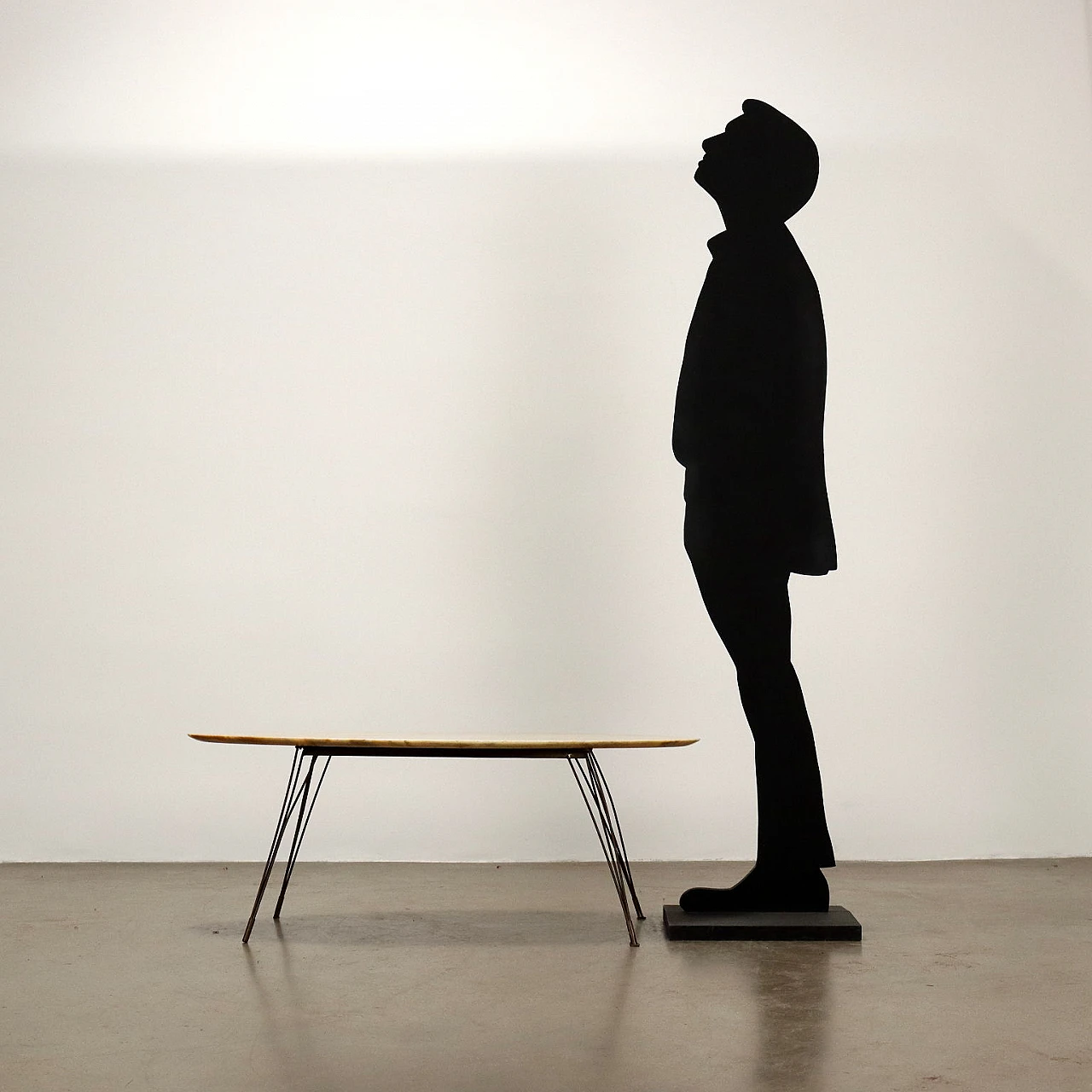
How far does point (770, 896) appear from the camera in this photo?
2.63 meters

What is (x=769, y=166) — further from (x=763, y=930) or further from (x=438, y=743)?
(x=763, y=930)

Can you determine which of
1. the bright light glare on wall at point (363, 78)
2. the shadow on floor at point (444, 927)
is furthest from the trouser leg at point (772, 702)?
the bright light glare on wall at point (363, 78)

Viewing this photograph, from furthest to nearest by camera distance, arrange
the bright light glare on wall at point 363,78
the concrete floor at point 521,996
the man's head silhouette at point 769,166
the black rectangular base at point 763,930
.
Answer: the bright light glare on wall at point 363,78
the man's head silhouette at point 769,166
the black rectangular base at point 763,930
the concrete floor at point 521,996

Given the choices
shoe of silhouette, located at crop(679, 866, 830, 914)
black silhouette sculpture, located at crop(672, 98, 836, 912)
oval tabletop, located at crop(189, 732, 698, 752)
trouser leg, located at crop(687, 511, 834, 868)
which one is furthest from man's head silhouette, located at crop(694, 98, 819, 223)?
shoe of silhouette, located at crop(679, 866, 830, 914)

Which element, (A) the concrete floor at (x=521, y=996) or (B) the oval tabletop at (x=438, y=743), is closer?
(A) the concrete floor at (x=521, y=996)

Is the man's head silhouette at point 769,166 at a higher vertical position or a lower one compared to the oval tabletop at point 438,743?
higher

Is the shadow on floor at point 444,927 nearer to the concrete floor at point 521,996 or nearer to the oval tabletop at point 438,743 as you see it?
the concrete floor at point 521,996

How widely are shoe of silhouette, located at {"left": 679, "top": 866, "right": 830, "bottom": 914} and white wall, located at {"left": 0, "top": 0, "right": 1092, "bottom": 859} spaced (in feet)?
4.12

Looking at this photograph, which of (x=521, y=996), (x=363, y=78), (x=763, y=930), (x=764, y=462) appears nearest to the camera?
(x=521, y=996)

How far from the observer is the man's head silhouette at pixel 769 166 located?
9.30 ft

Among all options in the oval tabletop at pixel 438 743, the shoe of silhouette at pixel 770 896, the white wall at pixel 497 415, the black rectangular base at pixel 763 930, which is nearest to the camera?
the oval tabletop at pixel 438 743

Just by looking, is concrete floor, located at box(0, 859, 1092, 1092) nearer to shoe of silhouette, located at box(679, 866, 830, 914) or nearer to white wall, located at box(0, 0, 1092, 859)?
shoe of silhouette, located at box(679, 866, 830, 914)

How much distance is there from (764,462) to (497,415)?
1516mm

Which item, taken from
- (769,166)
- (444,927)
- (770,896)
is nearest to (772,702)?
(770,896)
